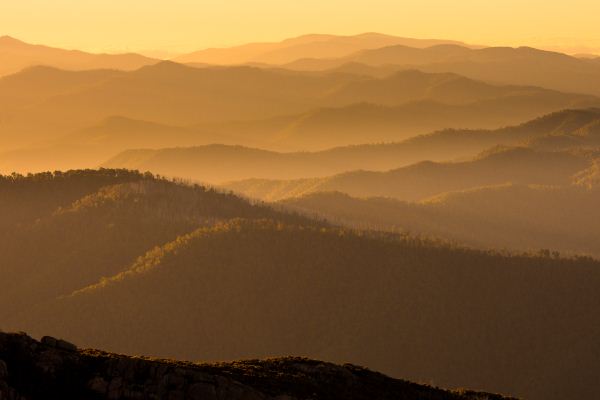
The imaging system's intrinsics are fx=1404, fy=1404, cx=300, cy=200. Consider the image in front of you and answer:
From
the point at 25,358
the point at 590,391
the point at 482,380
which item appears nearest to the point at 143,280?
the point at 482,380

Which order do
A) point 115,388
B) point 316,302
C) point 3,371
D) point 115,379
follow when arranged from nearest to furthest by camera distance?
point 3,371, point 115,388, point 115,379, point 316,302

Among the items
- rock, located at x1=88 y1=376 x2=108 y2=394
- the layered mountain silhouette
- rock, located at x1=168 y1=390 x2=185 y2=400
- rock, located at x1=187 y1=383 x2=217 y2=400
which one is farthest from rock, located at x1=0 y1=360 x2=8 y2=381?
the layered mountain silhouette

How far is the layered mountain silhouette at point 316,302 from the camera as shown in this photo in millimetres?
167250

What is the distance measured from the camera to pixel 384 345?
170000 millimetres

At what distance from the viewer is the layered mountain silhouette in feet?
549

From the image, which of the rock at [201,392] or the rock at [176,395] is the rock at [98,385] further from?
the rock at [201,392]

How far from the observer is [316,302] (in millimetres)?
179125

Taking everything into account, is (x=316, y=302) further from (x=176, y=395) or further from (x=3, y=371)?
(x=3, y=371)

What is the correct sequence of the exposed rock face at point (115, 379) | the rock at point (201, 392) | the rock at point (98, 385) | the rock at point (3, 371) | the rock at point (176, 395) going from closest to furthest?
the rock at point (3, 371) → the rock at point (176, 395) → the exposed rock face at point (115, 379) → the rock at point (201, 392) → the rock at point (98, 385)

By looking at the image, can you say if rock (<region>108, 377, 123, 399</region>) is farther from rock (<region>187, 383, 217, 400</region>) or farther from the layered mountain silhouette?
the layered mountain silhouette

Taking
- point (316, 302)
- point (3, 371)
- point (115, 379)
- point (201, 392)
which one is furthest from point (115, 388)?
point (316, 302)

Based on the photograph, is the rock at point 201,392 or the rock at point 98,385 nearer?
the rock at point 201,392

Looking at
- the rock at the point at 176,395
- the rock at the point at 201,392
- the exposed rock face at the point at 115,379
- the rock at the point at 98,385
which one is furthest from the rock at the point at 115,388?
the rock at the point at 201,392

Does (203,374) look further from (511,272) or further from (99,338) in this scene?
(511,272)
